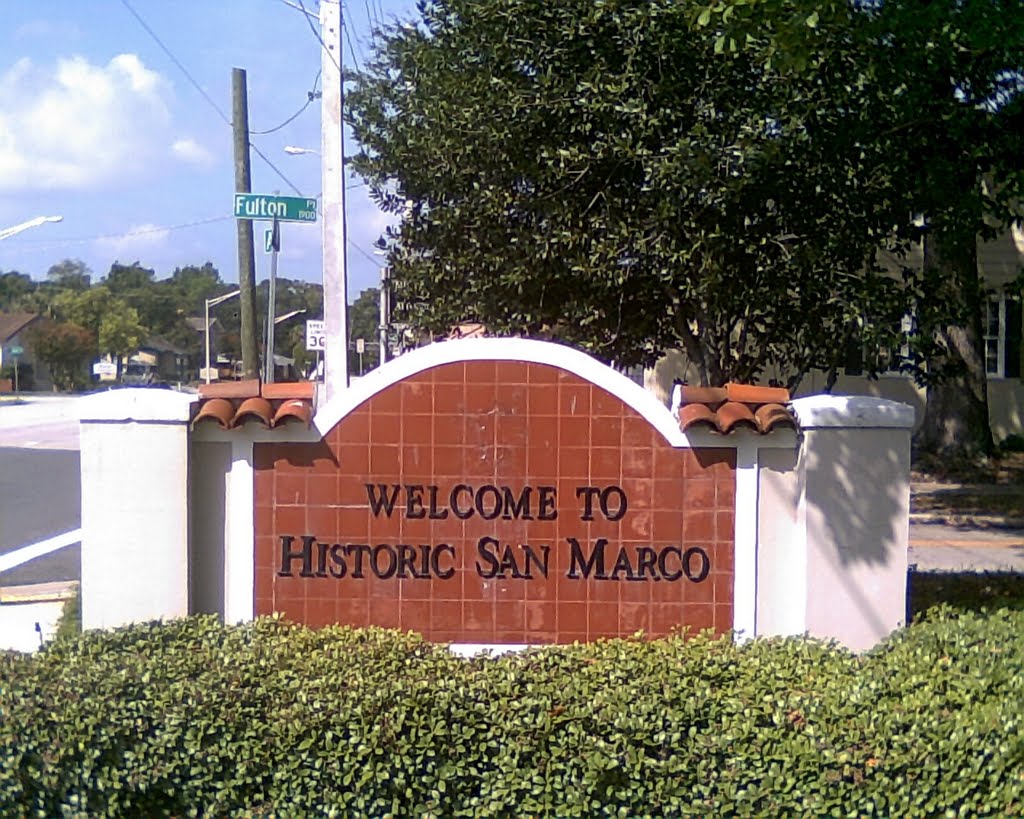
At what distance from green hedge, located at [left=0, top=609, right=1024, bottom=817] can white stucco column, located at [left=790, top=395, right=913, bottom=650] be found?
109cm

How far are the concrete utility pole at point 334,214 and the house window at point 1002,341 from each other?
16.0 m

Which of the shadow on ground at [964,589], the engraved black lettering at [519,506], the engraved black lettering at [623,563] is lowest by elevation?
the shadow on ground at [964,589]

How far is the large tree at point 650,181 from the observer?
302 inches

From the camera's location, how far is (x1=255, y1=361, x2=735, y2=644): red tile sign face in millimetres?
5832

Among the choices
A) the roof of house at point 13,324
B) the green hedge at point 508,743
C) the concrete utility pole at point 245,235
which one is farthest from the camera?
the roof of house at point 13,324

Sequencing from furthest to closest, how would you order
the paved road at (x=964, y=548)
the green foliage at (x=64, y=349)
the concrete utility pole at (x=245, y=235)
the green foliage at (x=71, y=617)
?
1. the green foliage at (x=64, y=349)
2. the concrete utility pole at (x=245, y=235)
3. the paved road at (x=964, y=548)
4. the green foliage at (x=71, y=617)

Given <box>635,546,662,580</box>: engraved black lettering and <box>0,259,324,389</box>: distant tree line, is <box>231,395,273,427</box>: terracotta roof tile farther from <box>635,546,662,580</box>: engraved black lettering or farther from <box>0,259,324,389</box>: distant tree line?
<box>0,259,324,389</box>: distant tree line

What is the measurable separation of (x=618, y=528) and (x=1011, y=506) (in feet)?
39.2

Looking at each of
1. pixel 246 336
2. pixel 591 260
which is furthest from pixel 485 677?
pixel 246 336

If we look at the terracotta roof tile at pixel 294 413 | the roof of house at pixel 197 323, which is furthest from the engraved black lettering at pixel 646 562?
the roof of house at pixel 197 323

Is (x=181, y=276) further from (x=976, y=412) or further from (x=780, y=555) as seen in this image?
(x=780, y=555)

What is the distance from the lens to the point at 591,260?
8.09 m

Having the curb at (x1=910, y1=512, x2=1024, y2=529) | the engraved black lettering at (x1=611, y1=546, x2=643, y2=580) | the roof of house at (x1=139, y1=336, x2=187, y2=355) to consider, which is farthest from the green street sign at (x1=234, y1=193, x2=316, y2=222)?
the roof of house at (x1=139, y1=336, x2=187, y2=355)

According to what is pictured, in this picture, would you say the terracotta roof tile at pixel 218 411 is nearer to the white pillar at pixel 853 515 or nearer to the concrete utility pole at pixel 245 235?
the white pillar at pixel 853 515
